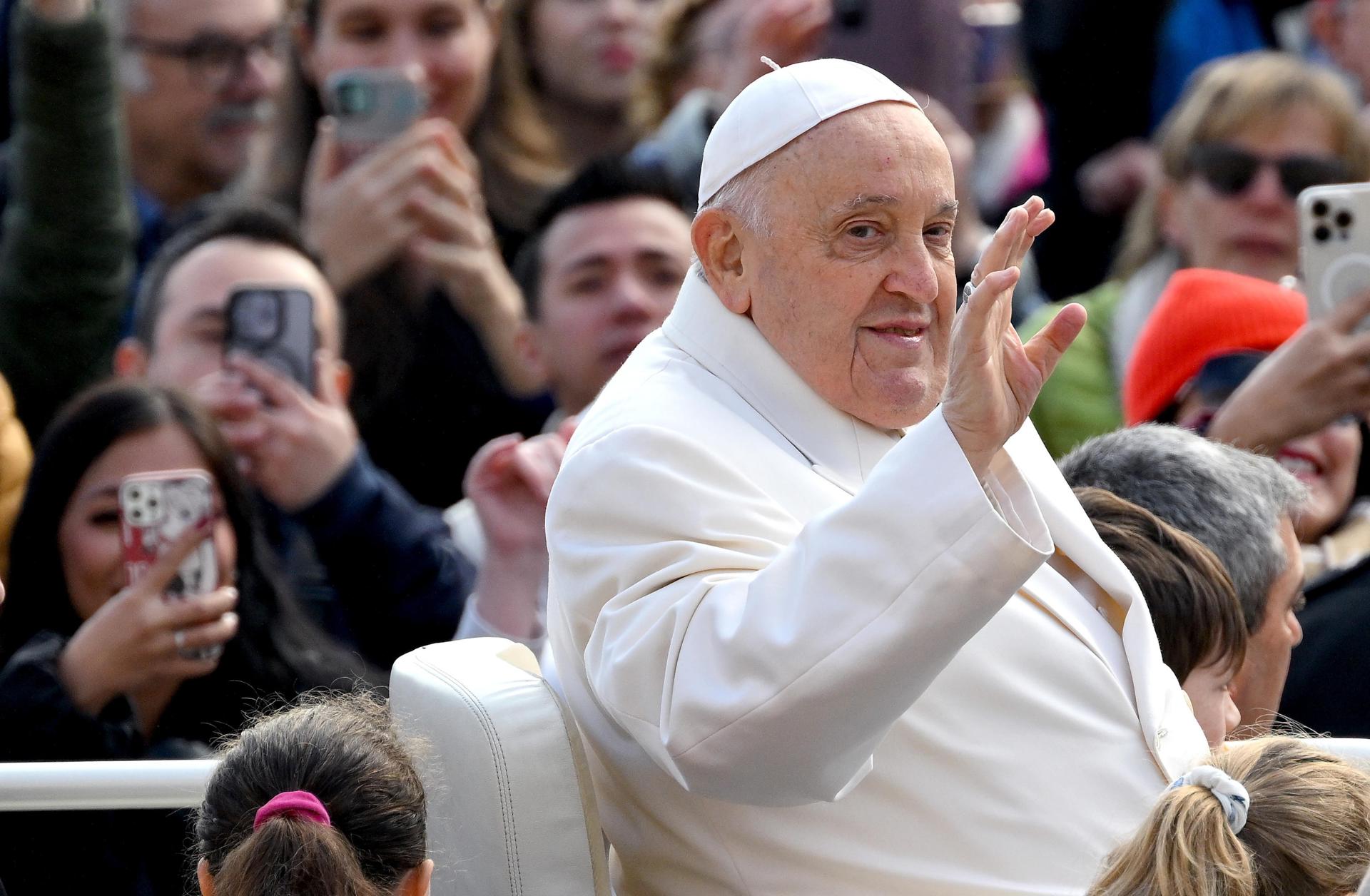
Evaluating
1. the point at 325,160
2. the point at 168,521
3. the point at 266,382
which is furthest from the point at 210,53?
the point at 168,521

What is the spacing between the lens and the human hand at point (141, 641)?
3.42 metres

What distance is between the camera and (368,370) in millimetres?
4910

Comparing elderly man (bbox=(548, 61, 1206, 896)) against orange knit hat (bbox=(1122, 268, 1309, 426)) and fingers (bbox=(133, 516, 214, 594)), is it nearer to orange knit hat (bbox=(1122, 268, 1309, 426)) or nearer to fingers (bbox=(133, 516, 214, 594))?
fingers (bbox=(133, 516, 214, 594))

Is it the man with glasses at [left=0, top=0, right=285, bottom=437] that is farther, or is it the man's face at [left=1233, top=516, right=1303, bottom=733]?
the man with glasses at [left=0, top=0, right=285, bottom=437]

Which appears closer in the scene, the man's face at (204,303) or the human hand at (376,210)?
the man's face at (204,303)

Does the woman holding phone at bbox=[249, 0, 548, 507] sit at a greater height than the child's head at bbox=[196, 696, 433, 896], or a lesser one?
lesser

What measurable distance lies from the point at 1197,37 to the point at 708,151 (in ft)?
12.8

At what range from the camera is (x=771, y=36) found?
537 cm

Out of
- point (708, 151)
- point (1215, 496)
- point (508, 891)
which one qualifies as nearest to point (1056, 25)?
point (1215, 496)

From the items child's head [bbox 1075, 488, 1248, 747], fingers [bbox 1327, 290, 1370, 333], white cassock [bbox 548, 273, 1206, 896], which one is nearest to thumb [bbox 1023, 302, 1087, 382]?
white cassock [bbox 548, 273, 1206, 896]

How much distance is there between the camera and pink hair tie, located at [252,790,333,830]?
226cm

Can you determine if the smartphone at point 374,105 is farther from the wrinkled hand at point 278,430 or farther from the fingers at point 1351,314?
the fingers at point 1351,314

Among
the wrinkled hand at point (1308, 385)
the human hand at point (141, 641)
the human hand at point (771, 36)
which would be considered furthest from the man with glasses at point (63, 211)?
the wrinkled hand at point (1308, 385)

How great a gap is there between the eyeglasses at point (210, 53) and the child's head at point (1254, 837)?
359 cm
